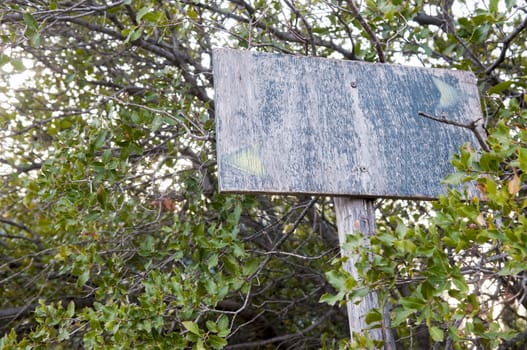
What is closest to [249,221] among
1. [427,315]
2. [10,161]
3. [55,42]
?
[10,161]

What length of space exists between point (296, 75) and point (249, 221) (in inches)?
93.8

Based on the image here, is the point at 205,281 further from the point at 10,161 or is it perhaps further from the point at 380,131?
the point at 10,161

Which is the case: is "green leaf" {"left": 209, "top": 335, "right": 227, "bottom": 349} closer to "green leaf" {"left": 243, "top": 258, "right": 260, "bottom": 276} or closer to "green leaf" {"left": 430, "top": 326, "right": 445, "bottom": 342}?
"green leaf" {"left": 243, "top": 258, "right": 260, "bottom": 276}

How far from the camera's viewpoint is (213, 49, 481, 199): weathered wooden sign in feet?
5.85

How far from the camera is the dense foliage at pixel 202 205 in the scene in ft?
5.46

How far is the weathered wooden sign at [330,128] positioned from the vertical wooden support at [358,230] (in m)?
0.06

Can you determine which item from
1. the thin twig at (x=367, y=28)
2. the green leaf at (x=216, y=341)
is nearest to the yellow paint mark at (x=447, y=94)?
the thin twig at (x=367, y=28)

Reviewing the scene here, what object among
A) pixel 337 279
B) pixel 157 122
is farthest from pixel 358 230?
pixel 157 122

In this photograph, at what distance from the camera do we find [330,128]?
74.7 inches

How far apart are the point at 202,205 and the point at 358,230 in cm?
187

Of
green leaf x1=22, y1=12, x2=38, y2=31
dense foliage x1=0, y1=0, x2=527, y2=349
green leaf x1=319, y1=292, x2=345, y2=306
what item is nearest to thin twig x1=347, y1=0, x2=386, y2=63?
dense foliage x1=0, y1=0, x2=527, y2=349

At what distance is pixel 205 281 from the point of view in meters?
2.46

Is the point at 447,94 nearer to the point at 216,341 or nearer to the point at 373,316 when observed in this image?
the point at 373,316

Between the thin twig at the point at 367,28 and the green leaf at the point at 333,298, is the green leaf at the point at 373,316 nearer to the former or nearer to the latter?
the green leaf at the point at 333,298
